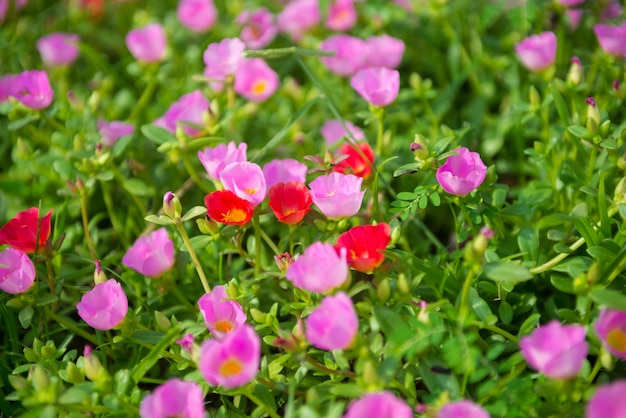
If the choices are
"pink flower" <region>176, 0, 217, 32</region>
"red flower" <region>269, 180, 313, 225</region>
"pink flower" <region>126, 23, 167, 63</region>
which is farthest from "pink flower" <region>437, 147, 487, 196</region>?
"pink flower" <region>176, 0, 217, 32</region>

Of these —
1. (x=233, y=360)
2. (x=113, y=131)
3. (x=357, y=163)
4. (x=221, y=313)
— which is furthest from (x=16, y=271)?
(x=357, y=163)

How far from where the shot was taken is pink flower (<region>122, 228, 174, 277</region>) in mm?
1611

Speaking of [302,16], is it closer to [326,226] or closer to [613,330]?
[326,226]

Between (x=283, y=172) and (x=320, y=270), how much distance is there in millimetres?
463

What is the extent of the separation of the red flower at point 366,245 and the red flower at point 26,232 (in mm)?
724

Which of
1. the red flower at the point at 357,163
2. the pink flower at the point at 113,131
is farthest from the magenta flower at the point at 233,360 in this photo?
the pink flower at the point at 113,131

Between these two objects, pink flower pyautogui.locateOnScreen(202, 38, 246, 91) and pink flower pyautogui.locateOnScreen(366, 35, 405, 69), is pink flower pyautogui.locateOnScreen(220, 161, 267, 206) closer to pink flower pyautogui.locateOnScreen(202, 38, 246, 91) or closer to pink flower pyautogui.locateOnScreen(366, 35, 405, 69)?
pink flower pyautogui.locateOnScreen(202, 38, 246, 91)

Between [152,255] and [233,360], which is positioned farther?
[152,255]

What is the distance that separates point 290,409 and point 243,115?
1.32 metres

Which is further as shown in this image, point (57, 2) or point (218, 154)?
point (57, 2)

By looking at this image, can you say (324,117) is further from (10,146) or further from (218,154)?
(10,146)

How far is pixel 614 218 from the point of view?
1700mm

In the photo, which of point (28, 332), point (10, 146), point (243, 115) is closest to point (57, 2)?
point (10, 146)

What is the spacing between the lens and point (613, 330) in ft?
4.03
